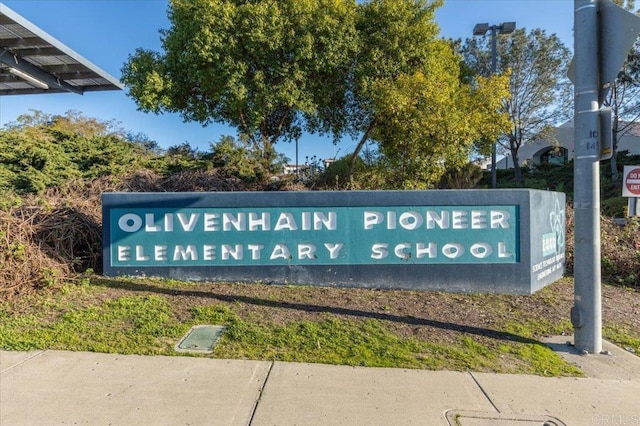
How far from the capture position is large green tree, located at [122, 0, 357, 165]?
12.1 m

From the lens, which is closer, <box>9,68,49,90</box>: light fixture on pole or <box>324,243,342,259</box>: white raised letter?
<box>324,243,342,259</box>: white raised letter

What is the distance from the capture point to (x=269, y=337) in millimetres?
4590

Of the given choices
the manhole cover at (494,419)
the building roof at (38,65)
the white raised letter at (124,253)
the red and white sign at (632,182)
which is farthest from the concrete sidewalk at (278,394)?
the building roof at (38,65)

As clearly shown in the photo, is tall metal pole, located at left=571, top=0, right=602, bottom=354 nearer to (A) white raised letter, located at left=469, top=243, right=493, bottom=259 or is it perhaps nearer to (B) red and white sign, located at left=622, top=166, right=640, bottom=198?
(A) white raised letter, located at left=469, top=243, right=493, bottom=259

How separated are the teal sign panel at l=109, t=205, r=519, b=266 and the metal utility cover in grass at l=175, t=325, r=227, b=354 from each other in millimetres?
1771

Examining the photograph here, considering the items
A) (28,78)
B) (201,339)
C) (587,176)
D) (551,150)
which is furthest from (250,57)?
(551,150)

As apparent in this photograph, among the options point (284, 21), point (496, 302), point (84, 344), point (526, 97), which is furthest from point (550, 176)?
point (84, 344)

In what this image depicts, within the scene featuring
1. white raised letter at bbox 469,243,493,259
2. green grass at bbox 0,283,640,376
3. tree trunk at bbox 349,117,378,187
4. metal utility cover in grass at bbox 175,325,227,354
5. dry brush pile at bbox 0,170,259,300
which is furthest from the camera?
tree trunk at bbox 349,117,378,187

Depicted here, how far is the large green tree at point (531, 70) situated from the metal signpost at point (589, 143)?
2491cm

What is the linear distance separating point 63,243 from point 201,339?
3860 mm

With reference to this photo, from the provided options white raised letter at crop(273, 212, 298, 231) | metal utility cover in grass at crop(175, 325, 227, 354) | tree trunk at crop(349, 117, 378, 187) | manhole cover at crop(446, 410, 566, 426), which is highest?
tree trunk at crop(349, 117, 378, 187)

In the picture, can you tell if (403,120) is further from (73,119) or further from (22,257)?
(73,119)

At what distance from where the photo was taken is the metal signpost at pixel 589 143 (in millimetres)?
4391

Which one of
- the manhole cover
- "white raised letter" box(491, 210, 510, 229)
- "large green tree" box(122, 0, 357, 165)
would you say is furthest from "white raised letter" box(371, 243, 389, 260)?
"large green tree" box(122, 0, 357, 165)
